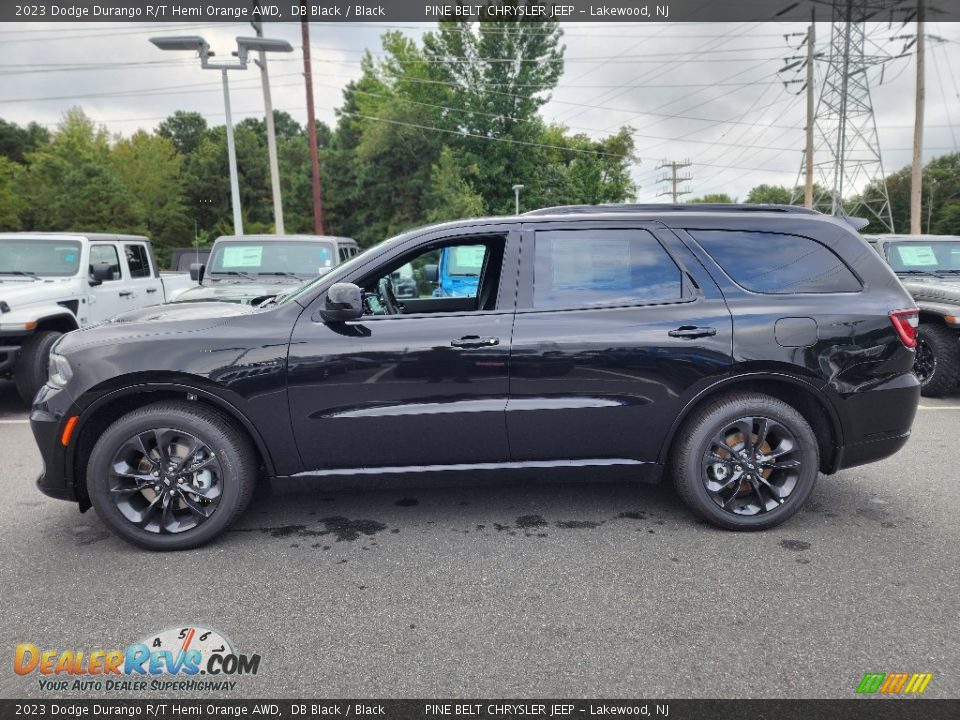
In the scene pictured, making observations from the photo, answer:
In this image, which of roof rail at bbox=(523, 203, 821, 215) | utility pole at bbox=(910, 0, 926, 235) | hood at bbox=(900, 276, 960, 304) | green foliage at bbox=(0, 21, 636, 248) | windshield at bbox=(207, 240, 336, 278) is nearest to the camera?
roof rail at bbox=(523, 203, 821, 215)

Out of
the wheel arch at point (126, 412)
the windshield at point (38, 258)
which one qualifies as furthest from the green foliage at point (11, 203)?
the wheel arch at point (126, 412)

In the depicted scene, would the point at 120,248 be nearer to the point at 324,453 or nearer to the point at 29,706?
the point at 324,453

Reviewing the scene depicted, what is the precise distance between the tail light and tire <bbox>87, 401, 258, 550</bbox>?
3630 millimetres

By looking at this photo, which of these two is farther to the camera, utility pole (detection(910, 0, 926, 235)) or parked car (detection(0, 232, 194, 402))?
utility pole (detection(910, 0, 926, 235))

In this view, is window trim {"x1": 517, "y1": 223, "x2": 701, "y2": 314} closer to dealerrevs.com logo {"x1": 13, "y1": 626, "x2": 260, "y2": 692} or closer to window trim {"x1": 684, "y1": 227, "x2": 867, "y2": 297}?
window trim {"x1": 684, "y1": 227, "x2": 867, "y2": 297}

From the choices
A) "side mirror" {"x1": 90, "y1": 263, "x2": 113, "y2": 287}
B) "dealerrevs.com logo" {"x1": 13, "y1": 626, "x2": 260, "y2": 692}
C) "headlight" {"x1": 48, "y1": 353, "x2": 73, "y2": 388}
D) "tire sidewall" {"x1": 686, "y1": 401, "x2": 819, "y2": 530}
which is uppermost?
"side mirror" {"x1": 90, "y1": 263, "x2": 113, "y2": 287}

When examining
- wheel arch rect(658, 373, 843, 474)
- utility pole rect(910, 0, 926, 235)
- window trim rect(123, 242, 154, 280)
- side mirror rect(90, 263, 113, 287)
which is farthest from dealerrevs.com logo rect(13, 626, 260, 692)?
utility pole rect(910, 0, 926, 235)

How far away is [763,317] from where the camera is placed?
348cm

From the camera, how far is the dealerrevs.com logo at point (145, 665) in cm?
236

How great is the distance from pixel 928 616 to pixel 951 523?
126 centimetres

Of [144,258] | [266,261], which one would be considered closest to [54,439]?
[266,261]

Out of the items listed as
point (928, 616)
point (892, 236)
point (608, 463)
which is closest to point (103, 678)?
point (608, 463)

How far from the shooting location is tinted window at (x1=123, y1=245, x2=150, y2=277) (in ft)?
28.7

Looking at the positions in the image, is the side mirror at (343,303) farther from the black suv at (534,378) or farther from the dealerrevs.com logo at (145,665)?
the dealerrevs.com logo at (145,665)
